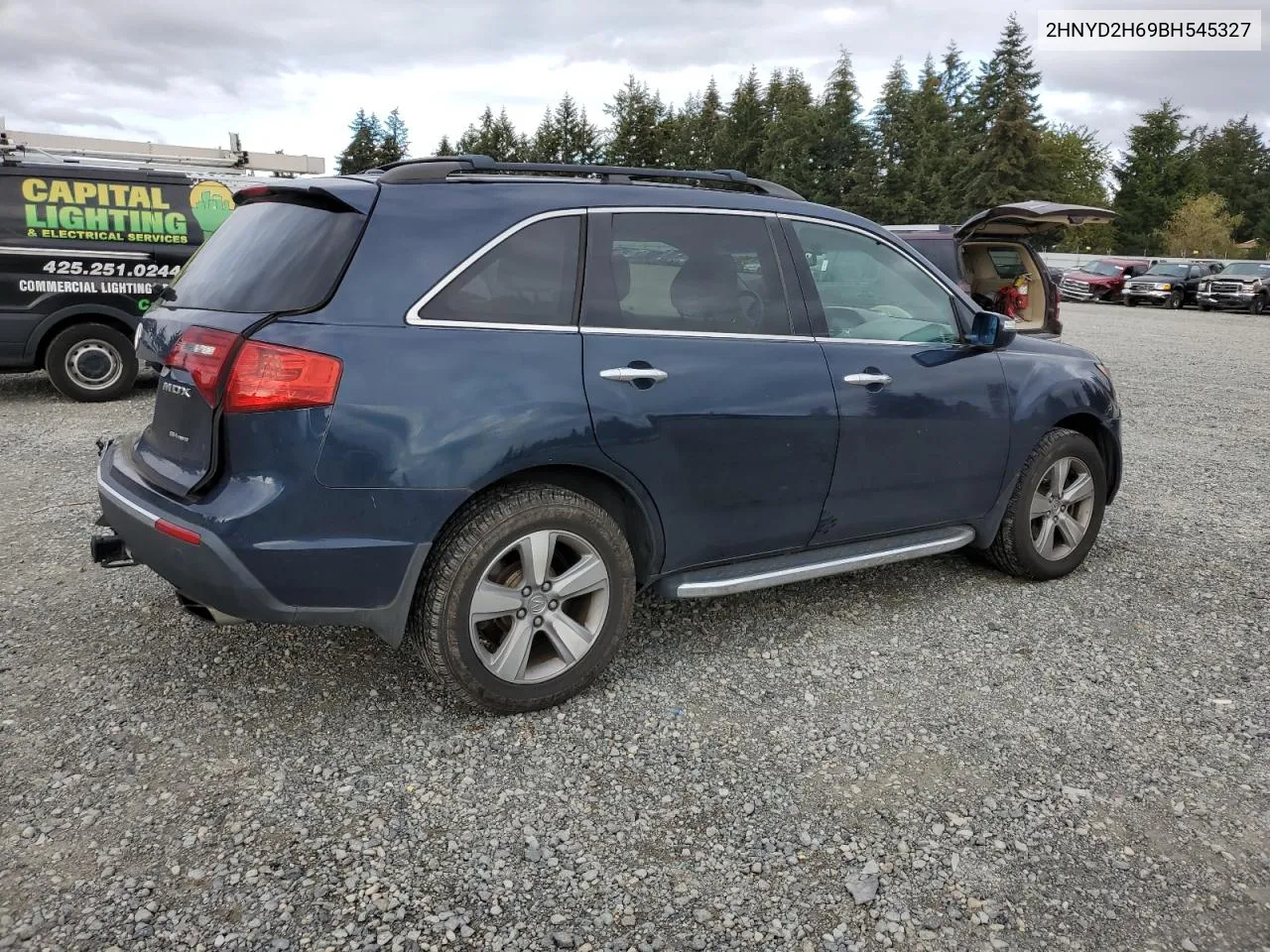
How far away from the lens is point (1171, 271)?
3055 centimetres

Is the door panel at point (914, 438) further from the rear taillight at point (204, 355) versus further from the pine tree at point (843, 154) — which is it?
the pine tree at point (843, 154)

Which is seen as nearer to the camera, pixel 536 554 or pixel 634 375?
pixel 536 554

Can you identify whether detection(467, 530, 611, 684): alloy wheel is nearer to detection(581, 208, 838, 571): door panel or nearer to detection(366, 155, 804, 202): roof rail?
detection(581, 208, 838, 571): door panel

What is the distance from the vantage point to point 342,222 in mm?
3010

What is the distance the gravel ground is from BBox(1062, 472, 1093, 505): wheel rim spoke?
1.51 ft

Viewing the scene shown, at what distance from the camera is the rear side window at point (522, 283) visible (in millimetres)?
A: 3031

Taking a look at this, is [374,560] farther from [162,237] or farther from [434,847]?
[162,237]

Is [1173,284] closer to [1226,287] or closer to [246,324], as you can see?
[1226,287]

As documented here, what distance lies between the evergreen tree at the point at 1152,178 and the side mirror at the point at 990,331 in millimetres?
68519

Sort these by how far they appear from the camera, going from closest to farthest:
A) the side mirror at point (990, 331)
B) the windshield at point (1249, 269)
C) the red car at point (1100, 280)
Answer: the side mirror at point (990, 331) < the windshield at point (1249, 269) < the red car at point (1100, 280)

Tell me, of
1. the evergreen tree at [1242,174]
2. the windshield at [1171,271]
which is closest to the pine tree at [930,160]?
the evergreen tree at [1242,174]

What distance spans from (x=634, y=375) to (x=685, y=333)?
302 millimetres

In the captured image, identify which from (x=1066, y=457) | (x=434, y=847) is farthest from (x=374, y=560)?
(x=1066, y=457)

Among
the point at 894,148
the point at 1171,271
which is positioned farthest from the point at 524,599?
the point at 894,148
